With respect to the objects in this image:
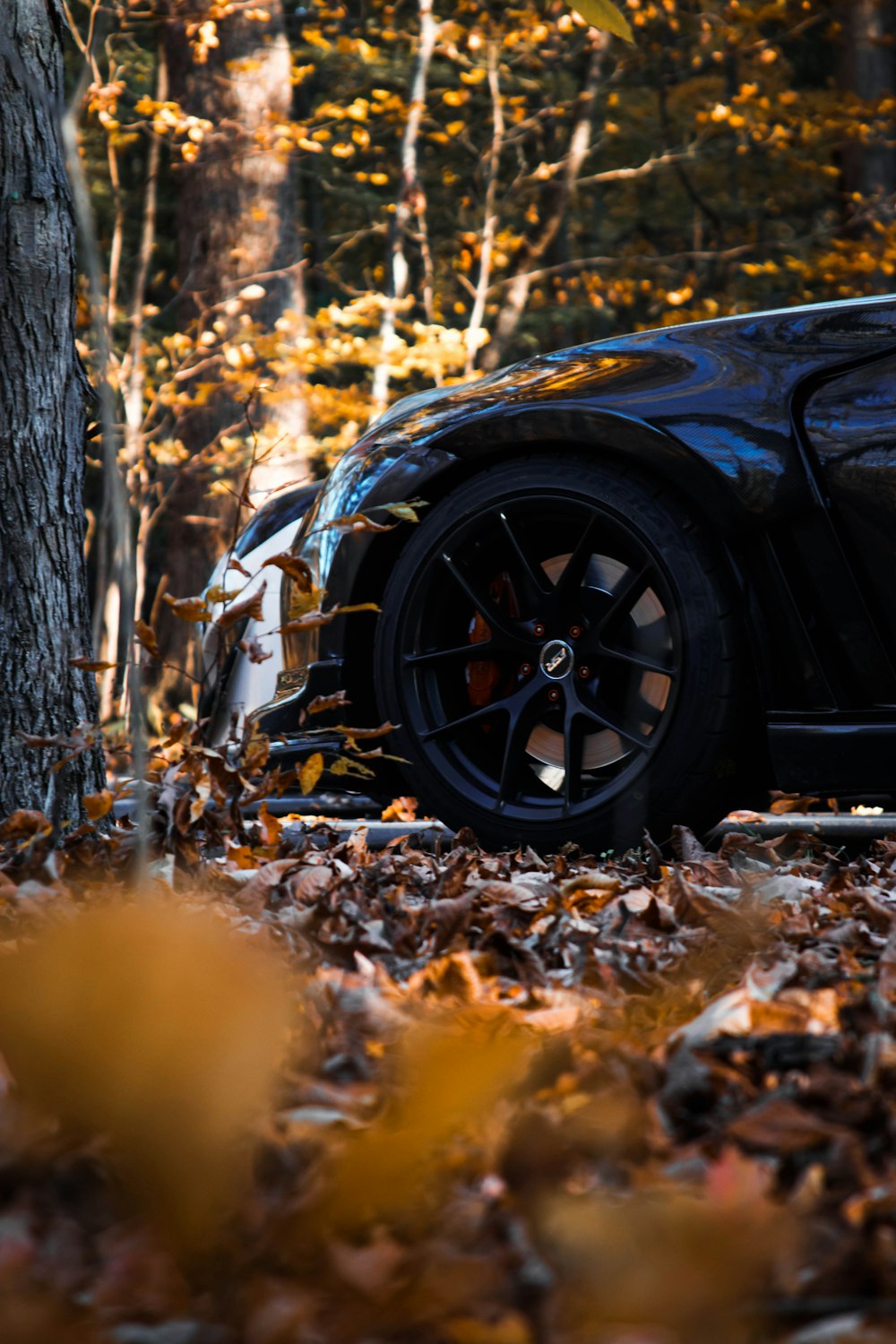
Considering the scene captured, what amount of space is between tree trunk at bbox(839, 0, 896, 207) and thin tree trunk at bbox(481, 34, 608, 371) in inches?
113

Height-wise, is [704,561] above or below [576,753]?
above

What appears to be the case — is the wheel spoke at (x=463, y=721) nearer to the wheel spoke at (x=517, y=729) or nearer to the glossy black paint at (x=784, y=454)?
the wheel spoke at (x=517, y=729)

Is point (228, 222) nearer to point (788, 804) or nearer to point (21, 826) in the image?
point (788, 804)

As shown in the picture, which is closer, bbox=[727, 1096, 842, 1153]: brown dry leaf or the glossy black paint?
bbox=[727, 1096, 842, 1153]: brown dry leaf

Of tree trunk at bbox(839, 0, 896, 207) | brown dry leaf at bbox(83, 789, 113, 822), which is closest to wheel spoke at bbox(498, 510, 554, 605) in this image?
brown dry leaf at bbox(83, 789, 113, 822)

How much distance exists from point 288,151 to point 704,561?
793 cm

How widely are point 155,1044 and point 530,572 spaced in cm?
200

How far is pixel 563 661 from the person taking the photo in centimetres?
308

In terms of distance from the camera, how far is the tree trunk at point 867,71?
1415 cm

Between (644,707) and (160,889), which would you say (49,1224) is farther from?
(644,707)

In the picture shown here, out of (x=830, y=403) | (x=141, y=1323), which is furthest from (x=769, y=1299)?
(x=830, y=403)

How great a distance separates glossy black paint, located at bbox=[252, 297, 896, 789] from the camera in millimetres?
2830

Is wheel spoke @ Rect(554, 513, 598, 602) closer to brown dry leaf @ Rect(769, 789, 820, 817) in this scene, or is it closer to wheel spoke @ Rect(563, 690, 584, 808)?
wheel spoke @ Rect(563, 690, 584, 808)

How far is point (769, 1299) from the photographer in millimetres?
964
